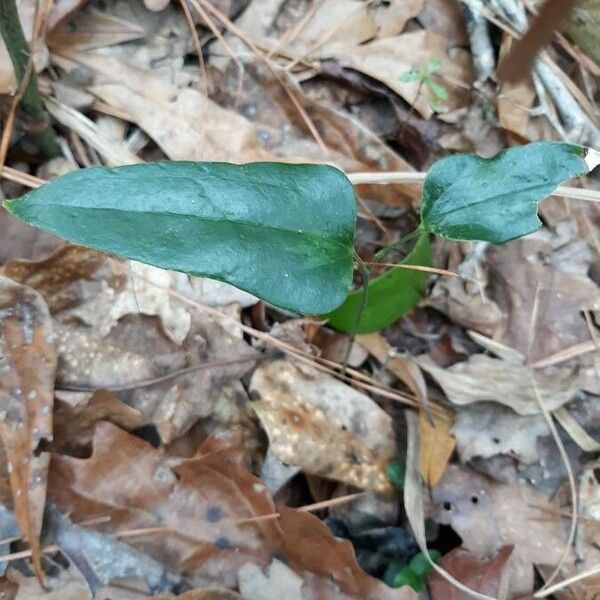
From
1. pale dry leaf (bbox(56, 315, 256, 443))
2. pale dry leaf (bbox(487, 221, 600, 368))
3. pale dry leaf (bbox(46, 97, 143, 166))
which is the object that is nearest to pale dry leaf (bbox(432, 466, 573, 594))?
pale dry leaf (bbox(487, 221, 600, 368))

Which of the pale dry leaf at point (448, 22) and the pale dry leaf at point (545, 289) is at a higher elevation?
the pale dry leaf at point (448, 22)

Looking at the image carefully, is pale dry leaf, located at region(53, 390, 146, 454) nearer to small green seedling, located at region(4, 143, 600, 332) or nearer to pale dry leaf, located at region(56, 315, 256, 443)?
pale dry leaf, located at region(56, 315, 256, 443)

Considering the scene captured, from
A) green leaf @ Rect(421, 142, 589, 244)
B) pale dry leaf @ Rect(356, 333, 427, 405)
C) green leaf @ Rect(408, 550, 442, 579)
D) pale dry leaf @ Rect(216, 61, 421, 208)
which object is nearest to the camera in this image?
green leaf @ Rect(421, 142, 589, 244)

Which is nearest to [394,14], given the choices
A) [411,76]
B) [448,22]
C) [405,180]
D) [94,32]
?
[448,22]

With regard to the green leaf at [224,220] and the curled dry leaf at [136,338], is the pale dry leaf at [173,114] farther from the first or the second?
the green leaf at [224,220]

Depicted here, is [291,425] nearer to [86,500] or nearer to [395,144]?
[86,500]

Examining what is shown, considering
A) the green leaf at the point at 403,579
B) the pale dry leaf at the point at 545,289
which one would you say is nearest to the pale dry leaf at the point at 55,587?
the green leaf at the point at 403,579

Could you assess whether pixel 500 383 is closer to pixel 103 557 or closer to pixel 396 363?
pixel 396 363
